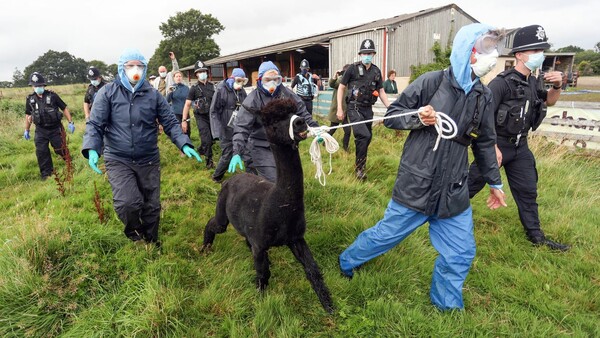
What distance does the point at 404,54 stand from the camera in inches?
786

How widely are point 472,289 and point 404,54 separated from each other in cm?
1889

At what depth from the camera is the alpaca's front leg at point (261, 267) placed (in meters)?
3.06

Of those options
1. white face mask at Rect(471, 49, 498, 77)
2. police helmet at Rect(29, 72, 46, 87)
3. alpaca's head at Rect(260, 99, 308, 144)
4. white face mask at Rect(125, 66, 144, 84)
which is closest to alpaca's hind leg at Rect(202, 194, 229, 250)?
alpaca's head at Rect(260, 99, 308, 144)

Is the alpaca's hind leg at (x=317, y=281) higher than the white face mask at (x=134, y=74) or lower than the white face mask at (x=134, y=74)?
lower

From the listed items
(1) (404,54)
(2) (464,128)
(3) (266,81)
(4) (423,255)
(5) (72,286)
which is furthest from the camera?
(1) (404,54)

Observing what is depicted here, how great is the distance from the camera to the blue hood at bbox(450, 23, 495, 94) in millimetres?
2576

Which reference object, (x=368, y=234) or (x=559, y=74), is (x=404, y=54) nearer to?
(x=559, y=74)

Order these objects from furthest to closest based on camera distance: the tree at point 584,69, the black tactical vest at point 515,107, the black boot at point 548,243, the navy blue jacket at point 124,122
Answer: the tree at point 584,69 < the black boot at point 548,243 < the black tactical vest at point 515,107 < the navy blue jacket at point 124,122

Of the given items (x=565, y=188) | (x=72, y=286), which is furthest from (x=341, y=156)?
(x=72, y=286)

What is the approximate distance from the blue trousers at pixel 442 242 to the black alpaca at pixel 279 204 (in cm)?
60

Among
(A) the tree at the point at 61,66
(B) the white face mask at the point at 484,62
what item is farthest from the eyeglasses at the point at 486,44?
(A) the tree at the point at 61,66

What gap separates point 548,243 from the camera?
4.10 m

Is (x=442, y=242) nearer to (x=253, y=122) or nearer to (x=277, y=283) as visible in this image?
(x=277, y=283)

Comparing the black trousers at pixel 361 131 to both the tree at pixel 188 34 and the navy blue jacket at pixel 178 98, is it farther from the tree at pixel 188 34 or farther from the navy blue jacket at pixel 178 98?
the tree at pixel 188 34
